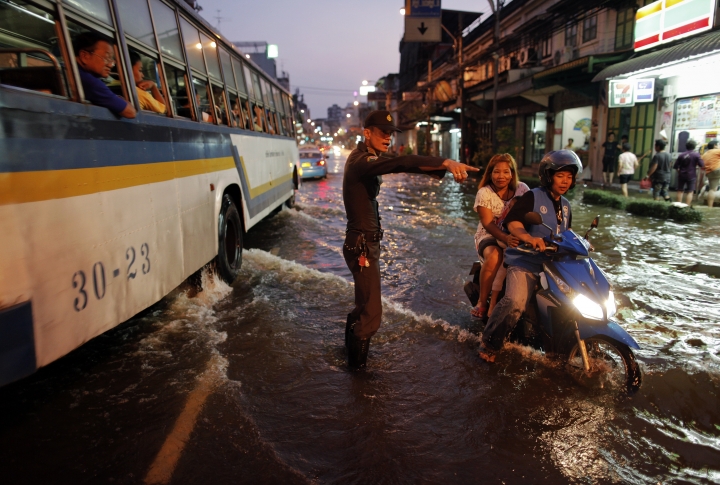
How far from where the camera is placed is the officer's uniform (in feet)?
12.0

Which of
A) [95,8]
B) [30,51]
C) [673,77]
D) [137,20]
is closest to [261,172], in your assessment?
[137,20]

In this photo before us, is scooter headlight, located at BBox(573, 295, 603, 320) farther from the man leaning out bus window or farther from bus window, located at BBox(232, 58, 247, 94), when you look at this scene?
bus window, located at BBox(232, 58, 247, 94)

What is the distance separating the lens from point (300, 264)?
317 inches

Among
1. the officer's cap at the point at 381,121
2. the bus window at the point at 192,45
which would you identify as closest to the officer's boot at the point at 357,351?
the officer's cap at the point at 381,121

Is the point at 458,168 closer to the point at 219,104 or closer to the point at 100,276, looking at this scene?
the point at 100,276

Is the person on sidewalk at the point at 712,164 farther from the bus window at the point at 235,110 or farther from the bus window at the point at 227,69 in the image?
the bus window at the point at 227,69

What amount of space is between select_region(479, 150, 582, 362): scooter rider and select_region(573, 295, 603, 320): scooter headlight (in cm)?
49

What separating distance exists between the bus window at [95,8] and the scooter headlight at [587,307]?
13.3ft

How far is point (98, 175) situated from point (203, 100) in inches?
134

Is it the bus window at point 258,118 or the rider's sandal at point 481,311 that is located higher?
the bus window at point 258,118

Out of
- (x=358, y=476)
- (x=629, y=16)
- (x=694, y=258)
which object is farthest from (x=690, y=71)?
(x=358, y=476)

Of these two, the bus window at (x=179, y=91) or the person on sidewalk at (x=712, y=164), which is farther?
the person on sidewalk at (x=712, y=164)

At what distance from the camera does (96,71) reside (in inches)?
140

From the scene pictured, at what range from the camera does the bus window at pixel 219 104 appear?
22.0ft
